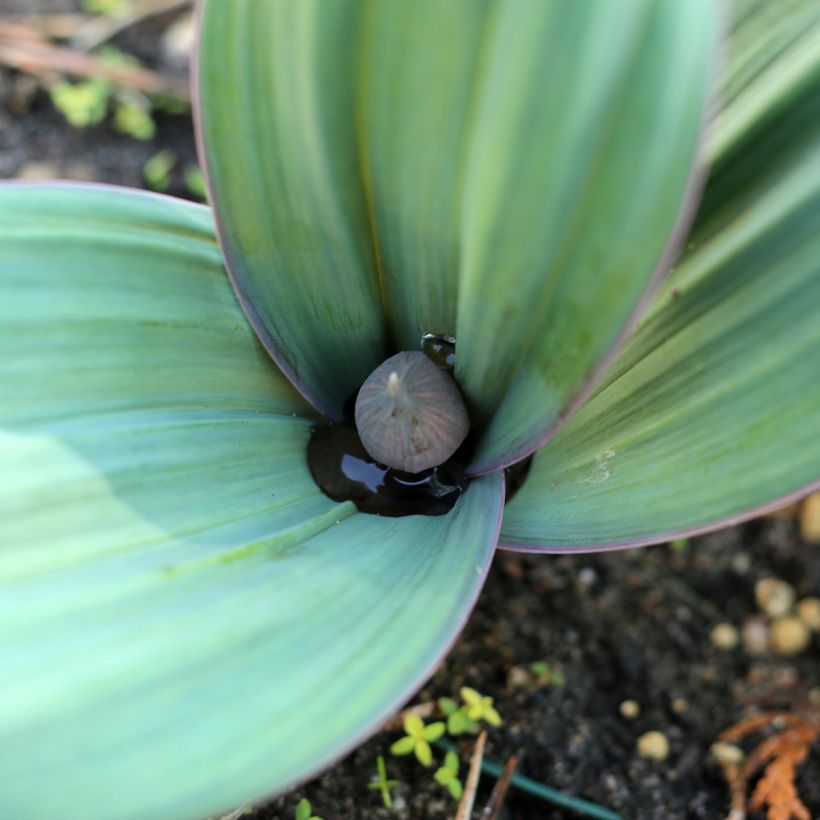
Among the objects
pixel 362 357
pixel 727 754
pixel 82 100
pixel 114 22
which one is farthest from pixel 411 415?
pixel 114 22

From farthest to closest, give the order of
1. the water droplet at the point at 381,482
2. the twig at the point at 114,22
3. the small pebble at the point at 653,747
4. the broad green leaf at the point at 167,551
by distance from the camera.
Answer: the twig at the point at 114,22
the small pebble at the point at 653,747
the water droplet at the point at 381,482
the broad green leaf at the point at 167,551


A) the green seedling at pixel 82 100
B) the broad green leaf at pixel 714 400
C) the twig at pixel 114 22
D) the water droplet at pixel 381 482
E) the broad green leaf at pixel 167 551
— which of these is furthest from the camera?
the twig at pixel 114 22

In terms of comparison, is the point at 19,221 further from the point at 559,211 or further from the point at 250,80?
the point at 559,211

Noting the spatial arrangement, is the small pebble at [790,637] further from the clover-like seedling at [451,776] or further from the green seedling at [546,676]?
the clover-like seedling at [451,776]

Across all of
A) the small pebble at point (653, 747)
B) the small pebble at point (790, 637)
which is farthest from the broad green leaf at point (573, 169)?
the small pebble at point (790, 637)

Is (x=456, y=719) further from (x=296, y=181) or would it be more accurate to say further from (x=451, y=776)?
(x=296, y=181)

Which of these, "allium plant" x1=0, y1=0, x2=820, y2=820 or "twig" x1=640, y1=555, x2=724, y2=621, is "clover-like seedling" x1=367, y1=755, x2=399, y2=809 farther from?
"twig" x1=640, y1=555, x2=724, y2=621

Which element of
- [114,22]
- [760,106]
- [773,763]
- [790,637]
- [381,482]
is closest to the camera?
[760,106]
